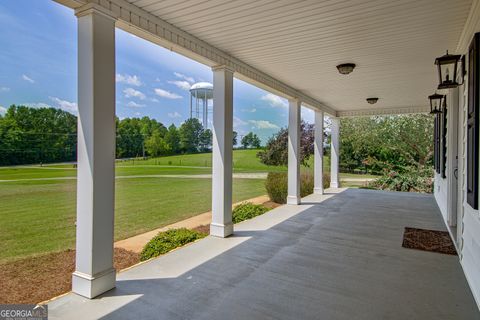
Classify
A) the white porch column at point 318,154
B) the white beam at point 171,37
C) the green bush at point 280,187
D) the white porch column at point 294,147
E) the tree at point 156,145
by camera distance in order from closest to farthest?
1. the white beam at point 171,37
2. the white porch column at point 294,147
3. the white porch column at point 318,154
4. the green bush at point 280,187
5. the tree at point 156,145

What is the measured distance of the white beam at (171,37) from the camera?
268 centimetres

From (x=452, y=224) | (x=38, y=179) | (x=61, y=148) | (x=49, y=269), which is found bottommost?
(x=49, y=269)

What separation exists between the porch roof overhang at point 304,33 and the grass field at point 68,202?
372 centimetres

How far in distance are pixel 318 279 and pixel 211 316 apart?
124 cm

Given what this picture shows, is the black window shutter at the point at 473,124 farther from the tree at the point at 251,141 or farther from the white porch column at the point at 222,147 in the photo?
the tree at the point at 251,141

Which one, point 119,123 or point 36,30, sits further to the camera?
point 119,123

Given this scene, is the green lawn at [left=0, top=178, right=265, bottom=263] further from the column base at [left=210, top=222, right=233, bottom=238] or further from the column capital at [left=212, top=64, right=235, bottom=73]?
the column capital at [left=212, top=64, right=235, bottom=73]

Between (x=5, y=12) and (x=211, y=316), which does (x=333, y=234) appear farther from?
(x=5, y=12)

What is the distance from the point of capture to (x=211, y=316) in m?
2.21

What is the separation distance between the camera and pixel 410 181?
1009 cm

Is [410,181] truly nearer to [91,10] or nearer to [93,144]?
[93,144]

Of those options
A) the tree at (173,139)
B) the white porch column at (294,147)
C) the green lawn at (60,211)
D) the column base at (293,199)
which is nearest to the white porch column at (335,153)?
the green lawn at (60,211)

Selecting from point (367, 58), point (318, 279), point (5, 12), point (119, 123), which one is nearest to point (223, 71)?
point (367, 58)

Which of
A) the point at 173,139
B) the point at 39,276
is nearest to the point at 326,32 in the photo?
the point at 39,276
